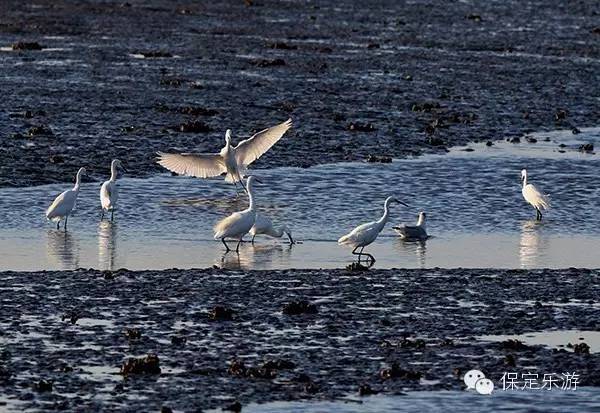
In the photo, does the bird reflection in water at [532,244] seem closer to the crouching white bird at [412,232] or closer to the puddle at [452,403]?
the crouching white bird at [412,232]

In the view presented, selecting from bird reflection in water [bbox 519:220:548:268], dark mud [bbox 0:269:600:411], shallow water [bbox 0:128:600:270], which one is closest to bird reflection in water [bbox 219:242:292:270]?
shallow water [bbox 0:128:600:270]

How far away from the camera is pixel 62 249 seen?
20453mm

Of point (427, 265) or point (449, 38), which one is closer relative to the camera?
point (427, 265)

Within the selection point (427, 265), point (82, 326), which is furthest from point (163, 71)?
point (82, 326)

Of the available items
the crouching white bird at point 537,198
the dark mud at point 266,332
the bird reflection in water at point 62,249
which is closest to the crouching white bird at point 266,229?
the bird reflection in water at point 62,249


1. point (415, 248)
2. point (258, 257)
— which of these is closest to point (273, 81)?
point (415, 248)

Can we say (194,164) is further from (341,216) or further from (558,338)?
(558,338)

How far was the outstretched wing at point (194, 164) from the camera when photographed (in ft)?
86.1

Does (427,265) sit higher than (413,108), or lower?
lower

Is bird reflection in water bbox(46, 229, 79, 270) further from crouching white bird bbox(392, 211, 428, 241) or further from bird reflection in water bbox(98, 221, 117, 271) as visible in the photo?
crouching white bird bbox(392, 211, 428, 241)

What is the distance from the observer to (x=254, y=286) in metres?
17.8

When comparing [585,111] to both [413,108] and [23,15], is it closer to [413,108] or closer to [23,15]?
[413,108]

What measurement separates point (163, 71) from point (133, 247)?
68.7 ft

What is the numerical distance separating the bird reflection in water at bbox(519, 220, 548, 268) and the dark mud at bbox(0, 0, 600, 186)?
243 inches
